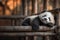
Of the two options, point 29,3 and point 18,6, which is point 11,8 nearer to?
point 18,6

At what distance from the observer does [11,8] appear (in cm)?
848

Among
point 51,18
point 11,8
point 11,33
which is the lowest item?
point 11,33

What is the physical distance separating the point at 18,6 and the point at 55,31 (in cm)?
462

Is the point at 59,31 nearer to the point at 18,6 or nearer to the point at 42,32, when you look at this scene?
the point at 42,32

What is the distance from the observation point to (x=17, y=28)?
3543 millimetres

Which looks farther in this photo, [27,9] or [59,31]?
[27,9]

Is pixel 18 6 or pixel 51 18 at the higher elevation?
pixel 18 6

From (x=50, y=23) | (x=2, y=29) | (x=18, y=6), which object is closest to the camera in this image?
(x=2, y=29)

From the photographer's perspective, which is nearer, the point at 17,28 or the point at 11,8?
the point at 17,28

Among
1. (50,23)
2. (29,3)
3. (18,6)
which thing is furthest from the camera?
(18,6)

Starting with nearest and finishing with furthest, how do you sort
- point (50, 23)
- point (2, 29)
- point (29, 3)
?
point (2, 29)
point (50, 23)
point (29, 3)

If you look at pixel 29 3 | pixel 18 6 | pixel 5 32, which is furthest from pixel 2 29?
pixel 18 6

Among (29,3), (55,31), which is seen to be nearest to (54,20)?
(55,31)

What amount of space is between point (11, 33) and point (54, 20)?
0.95m
